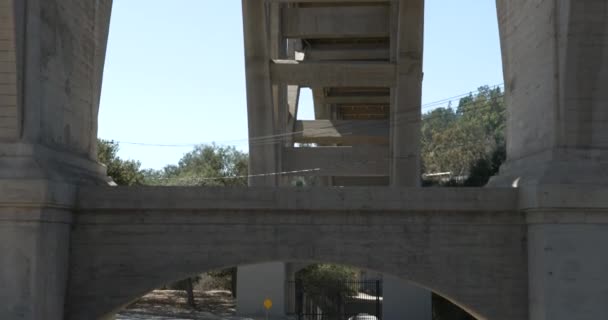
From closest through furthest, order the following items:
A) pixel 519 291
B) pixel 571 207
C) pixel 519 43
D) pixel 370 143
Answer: pixel 571 207 → pixel 519 291 → pixel 519 43 → pixel 370 143

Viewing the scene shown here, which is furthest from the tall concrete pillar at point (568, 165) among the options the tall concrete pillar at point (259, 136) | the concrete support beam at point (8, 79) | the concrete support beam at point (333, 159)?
the concrete support beam at point (333, 159)

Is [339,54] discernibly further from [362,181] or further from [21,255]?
[21,255]

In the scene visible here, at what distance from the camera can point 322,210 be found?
14086 mm

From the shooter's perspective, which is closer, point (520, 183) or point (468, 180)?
point (520, 183)

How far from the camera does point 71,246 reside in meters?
14.2

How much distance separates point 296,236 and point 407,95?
18614 millimetres

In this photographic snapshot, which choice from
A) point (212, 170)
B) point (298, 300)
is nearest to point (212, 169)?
point (212, 170)

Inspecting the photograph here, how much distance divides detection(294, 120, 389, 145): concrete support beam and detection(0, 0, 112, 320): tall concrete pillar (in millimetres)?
23262

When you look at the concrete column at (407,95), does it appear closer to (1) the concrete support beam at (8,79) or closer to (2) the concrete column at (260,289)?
(2) the concrete column at (260,289)

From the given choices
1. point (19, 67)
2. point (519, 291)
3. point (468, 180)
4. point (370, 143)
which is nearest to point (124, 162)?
point (370, 143)

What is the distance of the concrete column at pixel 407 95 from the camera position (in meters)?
30.9

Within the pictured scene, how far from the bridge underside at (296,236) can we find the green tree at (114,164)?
20.5m

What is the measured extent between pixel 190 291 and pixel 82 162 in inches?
753

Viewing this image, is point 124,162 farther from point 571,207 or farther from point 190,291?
point 571,207
